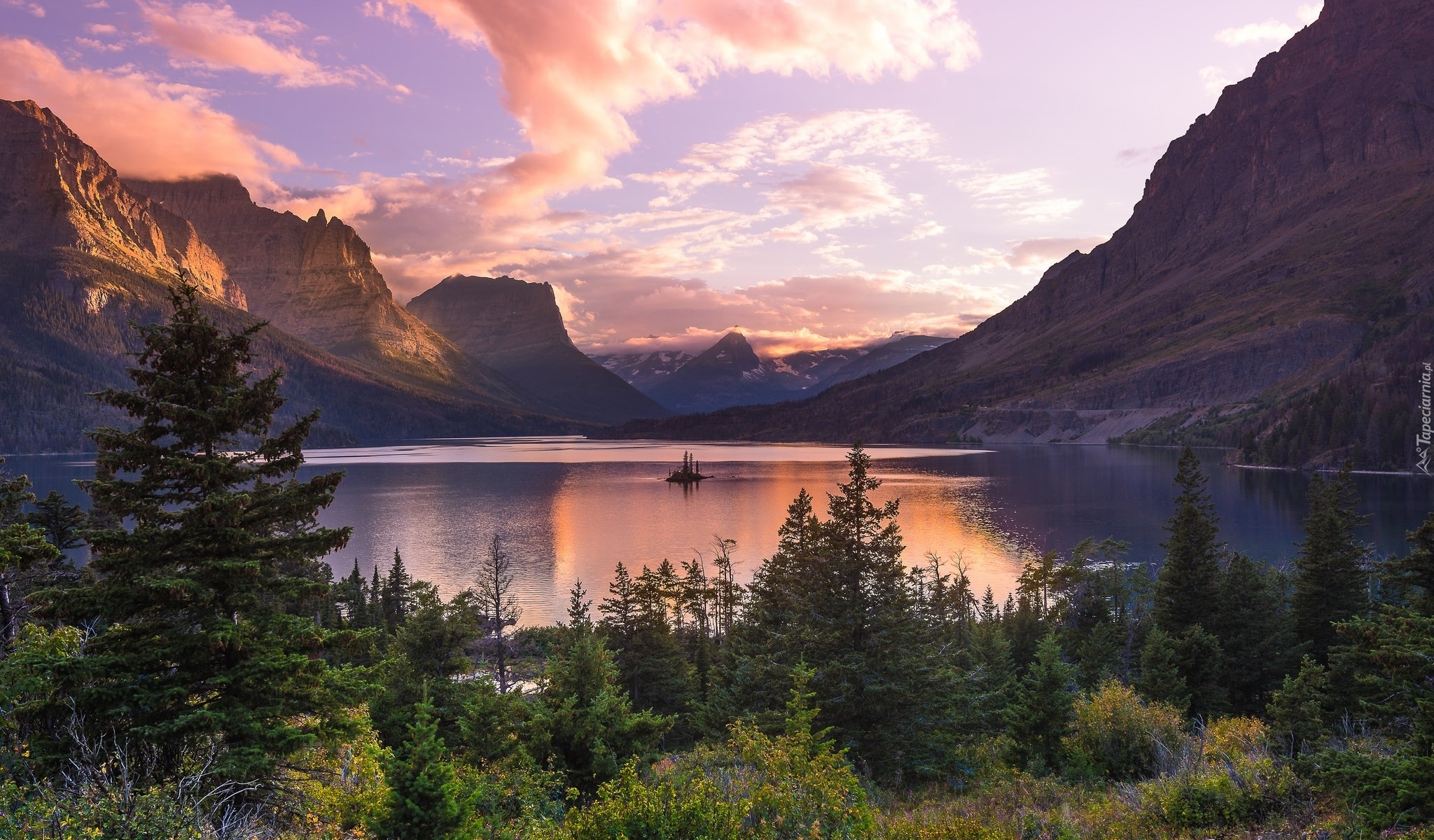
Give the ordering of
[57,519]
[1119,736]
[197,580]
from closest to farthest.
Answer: [197,580]
[1119,736]
[57,519]

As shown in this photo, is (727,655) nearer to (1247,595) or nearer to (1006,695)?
(1006,695)

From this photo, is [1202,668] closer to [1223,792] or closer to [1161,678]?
[1161,678]

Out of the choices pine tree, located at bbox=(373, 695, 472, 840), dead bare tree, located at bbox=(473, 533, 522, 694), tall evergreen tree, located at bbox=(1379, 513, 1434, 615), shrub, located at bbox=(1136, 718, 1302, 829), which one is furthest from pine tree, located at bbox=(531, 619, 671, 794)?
tall evergreen tree, located at bbox=(1379, 513, 1434, 615)

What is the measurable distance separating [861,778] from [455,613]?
17523 millimetres

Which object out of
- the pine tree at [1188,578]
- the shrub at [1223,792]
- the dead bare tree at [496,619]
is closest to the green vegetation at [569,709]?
the shrub at [1223,792]

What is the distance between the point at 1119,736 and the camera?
77.4 feet

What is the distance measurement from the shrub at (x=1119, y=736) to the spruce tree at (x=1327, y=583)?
15.4m

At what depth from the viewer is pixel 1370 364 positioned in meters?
177

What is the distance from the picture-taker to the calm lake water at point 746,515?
266 feet

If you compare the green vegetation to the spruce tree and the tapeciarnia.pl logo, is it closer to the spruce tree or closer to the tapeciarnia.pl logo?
the spruce tree

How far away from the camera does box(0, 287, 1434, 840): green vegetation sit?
40.7ft

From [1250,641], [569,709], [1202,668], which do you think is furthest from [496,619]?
[1250,641]

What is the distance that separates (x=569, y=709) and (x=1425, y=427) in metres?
188

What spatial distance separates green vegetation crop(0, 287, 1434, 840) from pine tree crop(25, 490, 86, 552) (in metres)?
0.20
